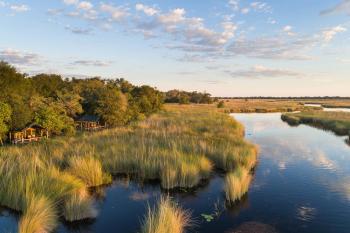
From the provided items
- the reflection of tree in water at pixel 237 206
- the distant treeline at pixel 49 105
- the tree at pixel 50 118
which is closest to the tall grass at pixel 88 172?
the reflection of tree in water at pixel 237 206

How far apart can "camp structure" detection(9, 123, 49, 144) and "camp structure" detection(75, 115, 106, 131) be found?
262 inches

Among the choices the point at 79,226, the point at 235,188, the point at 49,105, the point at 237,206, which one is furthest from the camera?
the point at 49,105

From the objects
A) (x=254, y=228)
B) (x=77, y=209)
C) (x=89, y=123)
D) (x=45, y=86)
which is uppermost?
(x=45, y=86)

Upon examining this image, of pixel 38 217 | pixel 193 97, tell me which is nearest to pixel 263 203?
pixel 38 217

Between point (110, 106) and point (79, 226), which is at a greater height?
point (110, 106)

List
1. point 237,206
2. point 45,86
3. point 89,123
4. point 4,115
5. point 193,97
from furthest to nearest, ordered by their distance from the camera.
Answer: point 193,97 → point 45,86 → point 89,123 → point 4,115 → point 237,206

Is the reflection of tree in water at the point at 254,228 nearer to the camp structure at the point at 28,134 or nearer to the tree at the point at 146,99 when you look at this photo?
the camp structure at the point at 28,134

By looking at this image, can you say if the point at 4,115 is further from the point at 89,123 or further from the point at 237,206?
the point at 237,206

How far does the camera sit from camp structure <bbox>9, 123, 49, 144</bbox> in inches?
934

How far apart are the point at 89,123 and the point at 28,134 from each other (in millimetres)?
9656

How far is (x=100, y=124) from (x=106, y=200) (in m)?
26.1

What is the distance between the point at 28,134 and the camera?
84.9 feet

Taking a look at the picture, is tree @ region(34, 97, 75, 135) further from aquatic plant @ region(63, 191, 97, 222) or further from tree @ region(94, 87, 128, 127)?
aquatic plant @ region(63, 191, 97, 222)

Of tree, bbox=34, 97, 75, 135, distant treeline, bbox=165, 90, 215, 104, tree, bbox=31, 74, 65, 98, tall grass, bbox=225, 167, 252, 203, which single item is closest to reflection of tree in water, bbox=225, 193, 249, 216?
tall grass, bbox=225, 167, 252, 203
